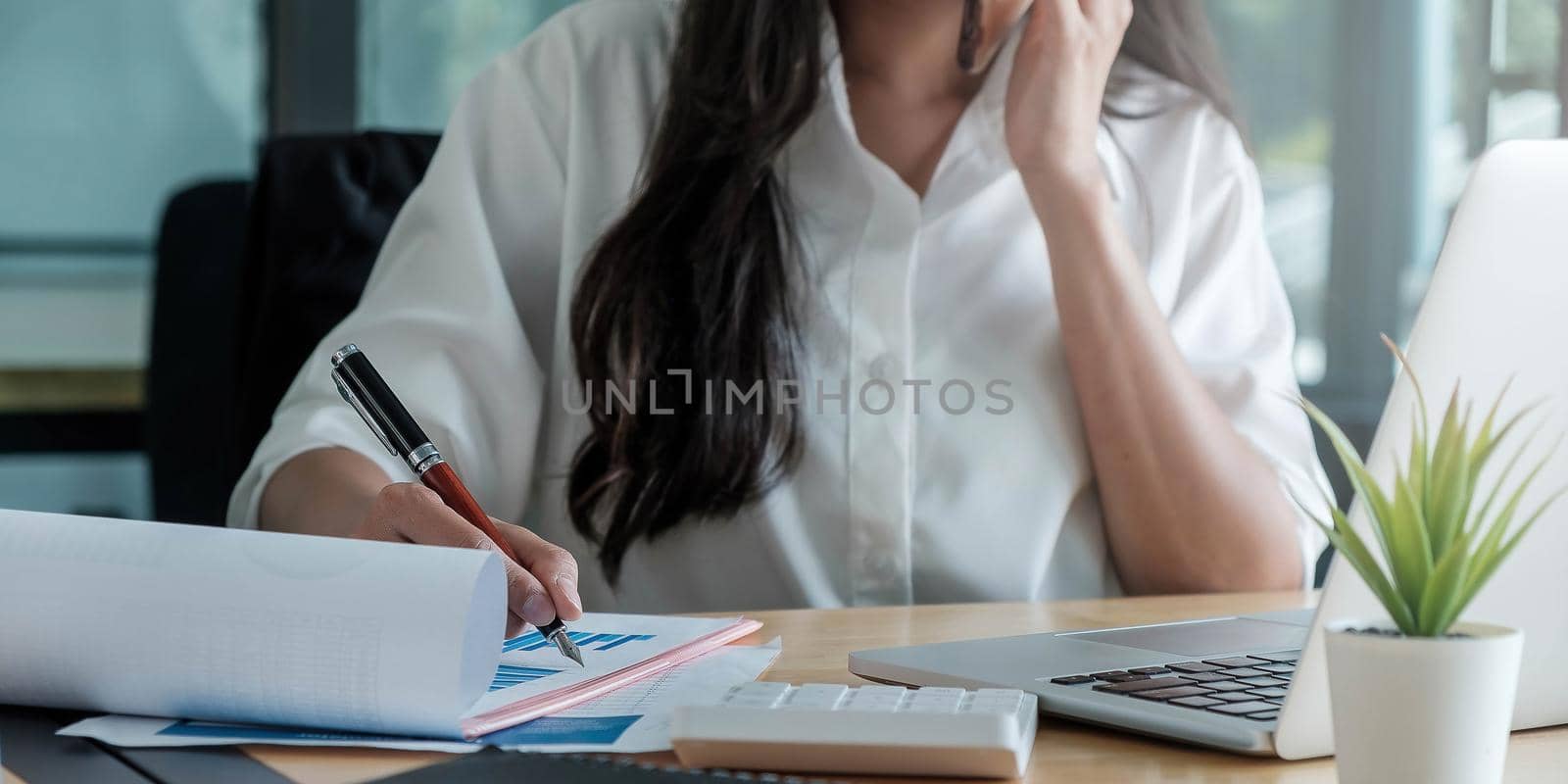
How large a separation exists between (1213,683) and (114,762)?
43 centimetres

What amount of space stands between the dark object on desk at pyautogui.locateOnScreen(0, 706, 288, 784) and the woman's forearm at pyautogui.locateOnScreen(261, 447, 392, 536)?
12.4 inches

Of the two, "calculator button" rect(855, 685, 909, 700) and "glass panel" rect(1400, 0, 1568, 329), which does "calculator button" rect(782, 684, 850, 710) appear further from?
"glass panel" rect(1400, 0, 1568, 329)

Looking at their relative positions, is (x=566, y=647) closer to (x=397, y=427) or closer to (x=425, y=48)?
(x=397, y=427)

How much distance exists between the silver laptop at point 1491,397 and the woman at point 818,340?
52cm

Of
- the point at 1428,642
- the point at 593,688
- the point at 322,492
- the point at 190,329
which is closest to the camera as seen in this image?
the point at 1428,642

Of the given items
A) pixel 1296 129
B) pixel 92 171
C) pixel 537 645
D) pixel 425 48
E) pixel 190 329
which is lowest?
pixel 537 645

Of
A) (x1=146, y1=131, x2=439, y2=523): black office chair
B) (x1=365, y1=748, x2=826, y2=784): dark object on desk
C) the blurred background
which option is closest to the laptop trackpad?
(x1=365, y1=748, x2=826, y2=784): dark object on desk

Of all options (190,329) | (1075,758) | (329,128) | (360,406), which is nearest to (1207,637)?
(1075,758)

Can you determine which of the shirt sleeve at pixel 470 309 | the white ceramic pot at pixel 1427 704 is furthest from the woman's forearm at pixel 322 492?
the white ceramic pot at pixel 1427 704

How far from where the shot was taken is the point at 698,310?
1.16 meters

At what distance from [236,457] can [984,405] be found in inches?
25.2

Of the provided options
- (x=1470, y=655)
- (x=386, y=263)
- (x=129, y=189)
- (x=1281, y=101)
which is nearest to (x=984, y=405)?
(x=386, y=263)

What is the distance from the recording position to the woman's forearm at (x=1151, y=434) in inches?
44.2

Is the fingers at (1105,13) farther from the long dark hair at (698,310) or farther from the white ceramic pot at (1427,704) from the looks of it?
the white ceramic pot at (1427,704)
